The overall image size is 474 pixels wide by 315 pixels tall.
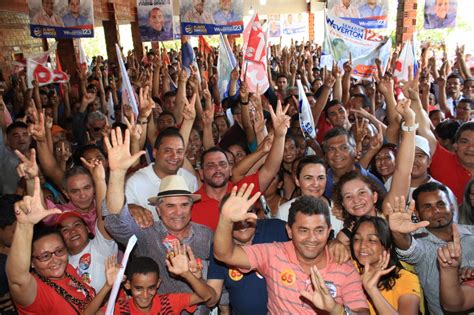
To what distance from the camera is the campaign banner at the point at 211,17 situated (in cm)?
1088

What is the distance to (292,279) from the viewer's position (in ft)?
8.93

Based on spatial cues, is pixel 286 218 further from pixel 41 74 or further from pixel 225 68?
pixel 41 74

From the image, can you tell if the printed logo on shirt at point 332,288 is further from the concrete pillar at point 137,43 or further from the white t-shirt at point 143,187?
the concrete pillar at point 137,43

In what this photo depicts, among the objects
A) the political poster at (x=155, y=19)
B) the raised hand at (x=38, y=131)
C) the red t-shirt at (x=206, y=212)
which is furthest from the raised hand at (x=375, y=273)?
the political poster at (x=155, y=19)

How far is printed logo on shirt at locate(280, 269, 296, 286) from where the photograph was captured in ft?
8.93

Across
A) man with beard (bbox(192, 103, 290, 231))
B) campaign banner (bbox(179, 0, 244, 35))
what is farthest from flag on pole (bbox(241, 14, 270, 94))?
campaign banner (bbox(179, 0, 244, 35))

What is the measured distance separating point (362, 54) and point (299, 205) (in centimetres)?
596

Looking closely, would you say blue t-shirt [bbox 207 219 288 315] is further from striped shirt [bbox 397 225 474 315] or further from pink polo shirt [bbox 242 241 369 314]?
striped shirt [bbox 397 225 474 315]

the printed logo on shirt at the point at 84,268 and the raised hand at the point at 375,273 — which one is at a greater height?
the raised hand at the point at 375,273

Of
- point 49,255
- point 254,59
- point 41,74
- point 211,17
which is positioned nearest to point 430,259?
point 49,255

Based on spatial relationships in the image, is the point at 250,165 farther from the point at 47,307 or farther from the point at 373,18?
the point at 373,18

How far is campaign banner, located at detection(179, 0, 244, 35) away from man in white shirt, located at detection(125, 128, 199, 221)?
7.18m

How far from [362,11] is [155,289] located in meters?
7.63

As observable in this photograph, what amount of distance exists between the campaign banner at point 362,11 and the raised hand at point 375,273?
22.6ft
